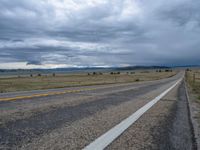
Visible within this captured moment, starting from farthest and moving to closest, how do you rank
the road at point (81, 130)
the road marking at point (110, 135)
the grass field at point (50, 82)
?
the grass field at point (50, 82)
the road at point (81, 130)
the road marking at point (110, 135)

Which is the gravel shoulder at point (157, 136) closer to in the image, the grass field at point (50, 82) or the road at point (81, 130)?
the road at point (81, 130)

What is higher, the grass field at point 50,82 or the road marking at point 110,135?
the road marking at point 110,135

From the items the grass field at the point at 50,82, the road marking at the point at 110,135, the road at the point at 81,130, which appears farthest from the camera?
the grass field at the point at 50,82

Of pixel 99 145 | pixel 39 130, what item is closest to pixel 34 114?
pixel 39 130

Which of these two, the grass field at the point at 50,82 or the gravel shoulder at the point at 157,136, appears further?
the grass field at the point at 50,82

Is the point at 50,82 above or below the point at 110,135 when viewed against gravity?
below

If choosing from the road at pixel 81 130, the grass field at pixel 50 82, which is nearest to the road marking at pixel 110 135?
the road at pixel 81 130

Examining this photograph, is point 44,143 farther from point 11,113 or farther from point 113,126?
point 11,113

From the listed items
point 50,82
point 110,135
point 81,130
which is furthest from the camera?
point 50,82

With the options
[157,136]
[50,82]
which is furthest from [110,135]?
[50,82]

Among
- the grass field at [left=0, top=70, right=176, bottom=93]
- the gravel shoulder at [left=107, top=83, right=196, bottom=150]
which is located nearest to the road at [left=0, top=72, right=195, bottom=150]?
the gravel shoulder at [left=107, top=83, right=196, bottom=150]

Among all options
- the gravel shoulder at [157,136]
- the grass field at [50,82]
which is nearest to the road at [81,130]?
the gravel shoulder at [157,136]

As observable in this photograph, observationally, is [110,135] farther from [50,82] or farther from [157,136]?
[50,82]

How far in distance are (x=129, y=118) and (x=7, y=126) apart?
3.30 m
